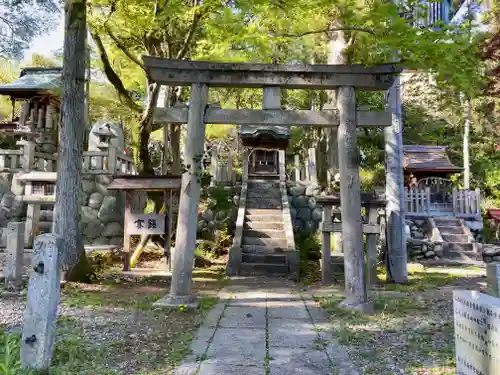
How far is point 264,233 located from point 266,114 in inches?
222

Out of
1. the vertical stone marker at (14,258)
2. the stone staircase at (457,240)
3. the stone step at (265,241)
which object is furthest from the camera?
the stone staircase at (457,240)

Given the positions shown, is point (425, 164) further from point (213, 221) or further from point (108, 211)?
point (108, 211)

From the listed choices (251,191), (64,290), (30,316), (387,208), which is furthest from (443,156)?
(30,316)

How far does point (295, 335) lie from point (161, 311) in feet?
6.75

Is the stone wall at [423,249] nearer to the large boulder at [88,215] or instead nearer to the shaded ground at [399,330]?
the shaded ground at [399,330]

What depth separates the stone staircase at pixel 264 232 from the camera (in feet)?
31.3

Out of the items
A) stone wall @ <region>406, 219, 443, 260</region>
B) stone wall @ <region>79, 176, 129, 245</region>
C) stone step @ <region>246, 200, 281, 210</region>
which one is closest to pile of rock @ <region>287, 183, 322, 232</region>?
stone step @ <region>246, 200, 281, 210</region>

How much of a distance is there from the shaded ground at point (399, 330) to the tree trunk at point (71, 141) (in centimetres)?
467

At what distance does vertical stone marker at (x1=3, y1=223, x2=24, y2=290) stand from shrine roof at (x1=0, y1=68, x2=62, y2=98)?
8.85m

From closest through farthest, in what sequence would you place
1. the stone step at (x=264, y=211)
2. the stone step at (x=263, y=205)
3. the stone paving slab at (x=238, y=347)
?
the stone paving slab at (x=238, y=347) → the stone step at (x=264, y=211) → the stone step at (x=263, y=205)

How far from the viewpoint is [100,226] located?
39.4 feet

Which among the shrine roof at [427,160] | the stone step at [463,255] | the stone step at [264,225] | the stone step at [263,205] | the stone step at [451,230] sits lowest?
the stone step at [463,255]

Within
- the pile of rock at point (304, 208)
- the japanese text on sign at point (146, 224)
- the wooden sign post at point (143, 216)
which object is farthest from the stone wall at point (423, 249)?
the japanese text on sign at point (146, 224)

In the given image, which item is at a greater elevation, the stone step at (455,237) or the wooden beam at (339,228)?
the wooden beam at (339,228)
